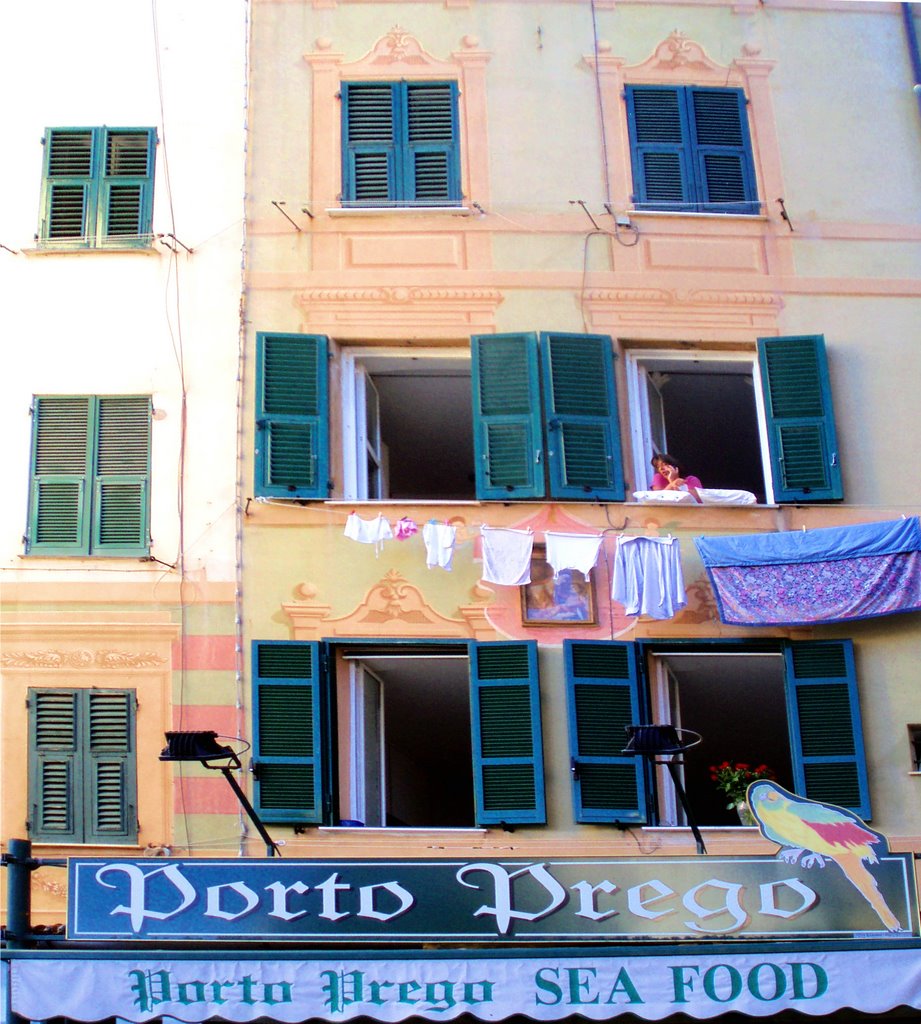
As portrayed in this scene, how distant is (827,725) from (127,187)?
7573mm

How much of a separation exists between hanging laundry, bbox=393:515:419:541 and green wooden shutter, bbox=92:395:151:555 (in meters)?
2.04

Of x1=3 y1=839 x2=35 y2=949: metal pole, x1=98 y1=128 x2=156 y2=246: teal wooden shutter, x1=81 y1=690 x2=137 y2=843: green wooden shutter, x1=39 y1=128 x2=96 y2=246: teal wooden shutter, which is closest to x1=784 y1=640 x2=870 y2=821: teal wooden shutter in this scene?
x1=81 y1=690 x2=137 y2=843: green wooden shutter

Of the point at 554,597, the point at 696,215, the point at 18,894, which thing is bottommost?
the point at 18,894

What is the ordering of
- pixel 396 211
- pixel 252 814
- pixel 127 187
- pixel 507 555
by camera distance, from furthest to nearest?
1. pixel 127 187
2. pixel 396 211
3. pixel 507 555
4. pixel 252 814

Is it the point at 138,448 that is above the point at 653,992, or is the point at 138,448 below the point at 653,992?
above

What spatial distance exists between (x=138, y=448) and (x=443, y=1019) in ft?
18.5

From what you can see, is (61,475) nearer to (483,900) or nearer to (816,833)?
(483,900)

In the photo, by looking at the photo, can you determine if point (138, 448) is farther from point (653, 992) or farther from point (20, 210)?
point (653, 992)

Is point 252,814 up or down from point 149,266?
down

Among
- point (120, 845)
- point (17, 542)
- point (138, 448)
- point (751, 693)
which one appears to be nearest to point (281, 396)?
point (138, 448)

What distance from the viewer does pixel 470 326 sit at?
16.0 m

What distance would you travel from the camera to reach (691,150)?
16.8m

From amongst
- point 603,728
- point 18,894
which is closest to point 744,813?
point 603,728

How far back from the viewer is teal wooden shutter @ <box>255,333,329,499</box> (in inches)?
603
